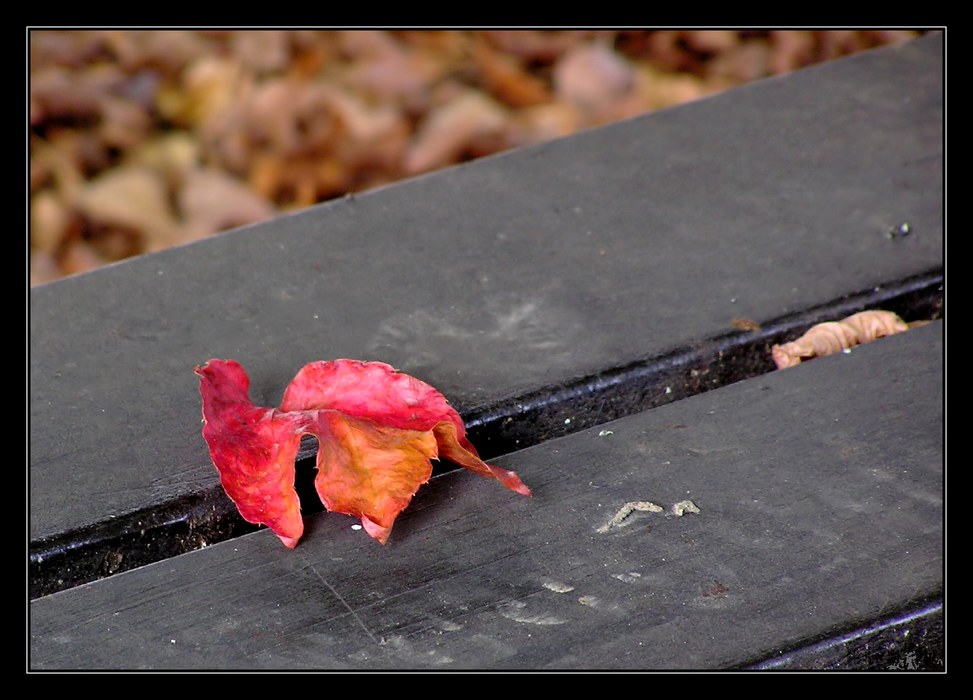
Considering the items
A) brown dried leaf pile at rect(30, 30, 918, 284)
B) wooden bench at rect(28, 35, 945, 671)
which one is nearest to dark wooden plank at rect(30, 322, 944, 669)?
wooden bench at rect(28, 35, 945, 671)

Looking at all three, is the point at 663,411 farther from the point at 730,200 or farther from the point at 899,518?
the point at 730,200

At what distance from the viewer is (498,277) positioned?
3.16ft

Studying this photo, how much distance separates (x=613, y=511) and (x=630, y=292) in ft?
0.84

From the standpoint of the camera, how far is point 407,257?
0.99 m

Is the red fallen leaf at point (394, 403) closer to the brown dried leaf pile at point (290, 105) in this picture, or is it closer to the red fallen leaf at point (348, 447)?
the red fallen leaf at point (348, 447)

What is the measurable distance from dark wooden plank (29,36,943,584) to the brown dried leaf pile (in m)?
0.67

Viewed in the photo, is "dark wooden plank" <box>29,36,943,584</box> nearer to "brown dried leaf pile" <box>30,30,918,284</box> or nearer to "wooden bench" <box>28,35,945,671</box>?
"wooden bench" <box>28,35,945,671</box>

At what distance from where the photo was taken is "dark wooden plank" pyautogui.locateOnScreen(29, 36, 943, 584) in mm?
826

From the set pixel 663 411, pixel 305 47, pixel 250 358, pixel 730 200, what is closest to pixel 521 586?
pixel 663 411

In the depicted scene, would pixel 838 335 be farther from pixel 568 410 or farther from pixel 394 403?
pixel 394 403

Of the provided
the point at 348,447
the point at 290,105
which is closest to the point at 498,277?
the point at 348,447

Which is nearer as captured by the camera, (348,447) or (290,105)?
(348,447)

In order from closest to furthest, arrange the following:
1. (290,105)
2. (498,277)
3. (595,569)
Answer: (595,569), (498,277), (290,105)

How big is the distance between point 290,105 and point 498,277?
0.97 meters
